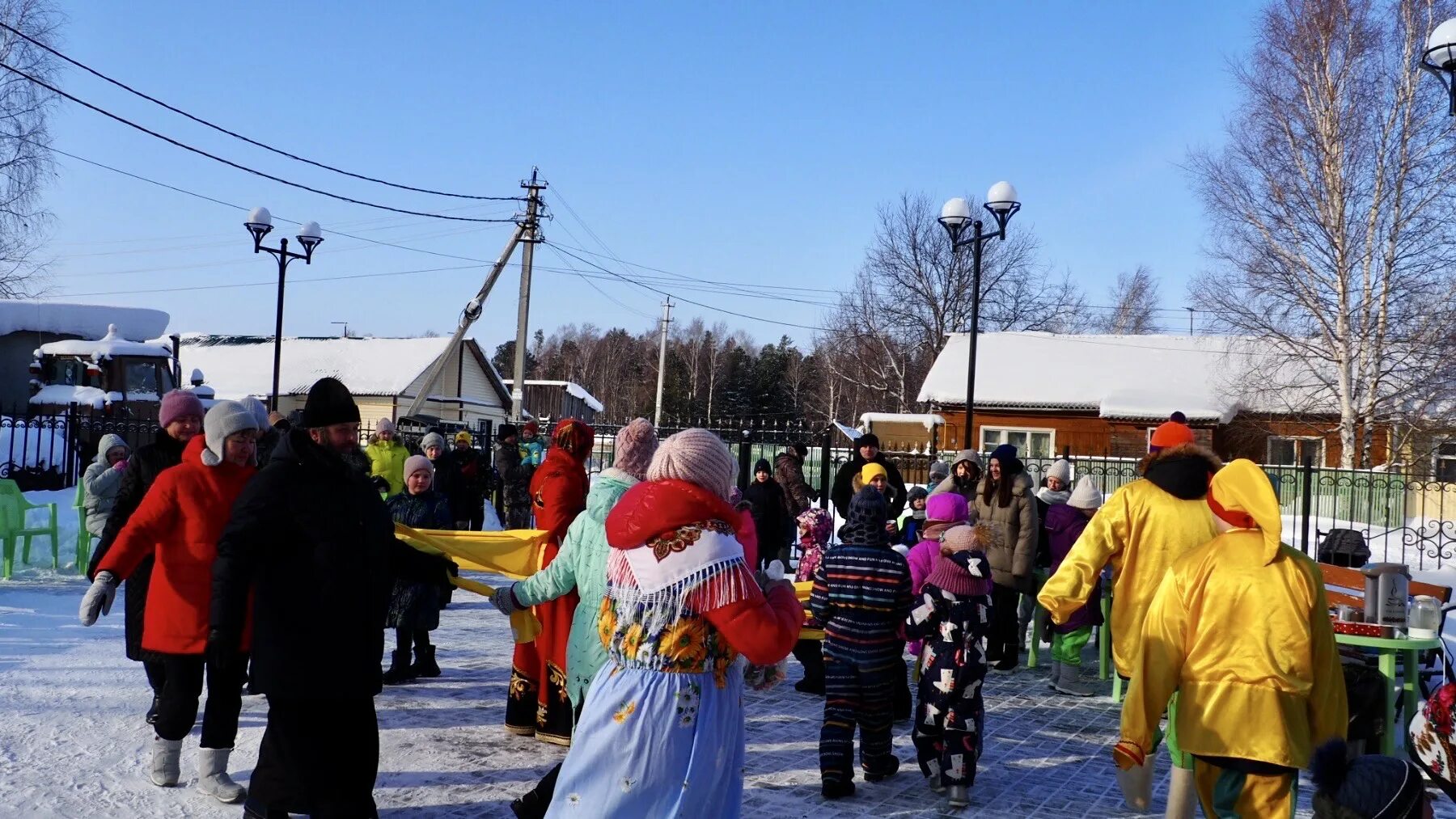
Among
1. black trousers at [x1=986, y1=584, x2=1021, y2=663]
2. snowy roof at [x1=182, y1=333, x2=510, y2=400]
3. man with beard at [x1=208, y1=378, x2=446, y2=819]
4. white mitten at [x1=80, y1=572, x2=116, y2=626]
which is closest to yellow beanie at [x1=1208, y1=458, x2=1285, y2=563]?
man with beard at [x1=208, y1=378, x2=446, y2=819]

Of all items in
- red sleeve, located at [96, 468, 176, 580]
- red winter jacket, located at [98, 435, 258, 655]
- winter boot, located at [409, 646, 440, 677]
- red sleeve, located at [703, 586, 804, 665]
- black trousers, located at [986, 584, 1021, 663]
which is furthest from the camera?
black trousers, located at [986, 584, 1021, 663]

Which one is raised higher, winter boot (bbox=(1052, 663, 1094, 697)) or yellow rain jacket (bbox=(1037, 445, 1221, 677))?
yellow rain jacket (bbox=(1037, 445, 1221, 677))

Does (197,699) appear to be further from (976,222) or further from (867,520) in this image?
(976,222)

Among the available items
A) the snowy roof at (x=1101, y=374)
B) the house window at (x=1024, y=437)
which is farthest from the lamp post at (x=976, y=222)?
the house window at (x=1024, y=437)

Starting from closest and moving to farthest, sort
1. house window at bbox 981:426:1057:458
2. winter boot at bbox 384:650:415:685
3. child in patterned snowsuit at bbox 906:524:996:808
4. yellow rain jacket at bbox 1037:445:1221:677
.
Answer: yellow rain jacket at bbox 1037:445:1221:677 < child in patterned snowsuit at bbox 906:524:996:808 < winter boot at bbox 384:650:415:685 < house window at bbox 981:426:1057:458

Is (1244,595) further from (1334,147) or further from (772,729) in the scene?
(1334,147)

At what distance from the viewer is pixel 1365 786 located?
2.43 metres

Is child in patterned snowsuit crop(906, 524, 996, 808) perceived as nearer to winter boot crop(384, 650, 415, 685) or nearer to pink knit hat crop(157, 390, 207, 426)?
winter boot crop(384, 650, 415, 685)

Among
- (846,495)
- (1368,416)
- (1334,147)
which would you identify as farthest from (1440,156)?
(846,495)

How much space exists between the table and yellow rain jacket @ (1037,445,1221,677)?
60.2 inches

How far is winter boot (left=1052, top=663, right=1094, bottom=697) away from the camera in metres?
8.96

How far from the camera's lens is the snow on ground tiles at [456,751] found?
546 centimetres

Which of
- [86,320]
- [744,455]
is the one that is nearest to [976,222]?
[744,455]

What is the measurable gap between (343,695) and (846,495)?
30.2 feet
